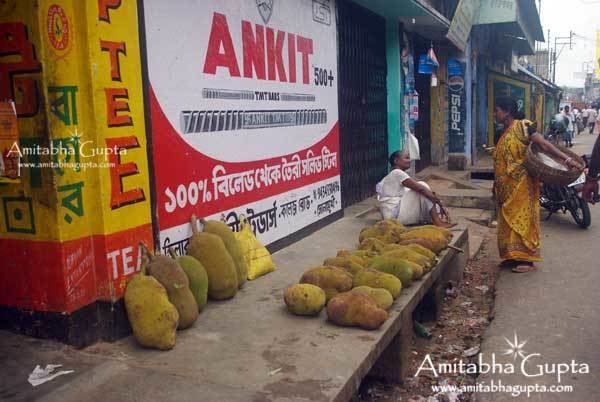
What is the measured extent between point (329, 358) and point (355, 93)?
18.4ft

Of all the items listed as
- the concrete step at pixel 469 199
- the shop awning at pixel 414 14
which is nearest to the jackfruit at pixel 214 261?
the shop awning at pixel 414 14

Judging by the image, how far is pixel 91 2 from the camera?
9.39 ft

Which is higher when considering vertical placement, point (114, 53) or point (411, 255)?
point (114, 53)

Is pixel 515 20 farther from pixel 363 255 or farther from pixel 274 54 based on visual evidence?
pixel 363 255

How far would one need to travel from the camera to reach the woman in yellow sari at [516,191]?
18.5 ft

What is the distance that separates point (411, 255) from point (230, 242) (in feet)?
4.24

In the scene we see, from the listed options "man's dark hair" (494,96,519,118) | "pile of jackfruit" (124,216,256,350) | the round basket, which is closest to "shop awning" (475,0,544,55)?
"man's dark hair" (494,96,519,118)

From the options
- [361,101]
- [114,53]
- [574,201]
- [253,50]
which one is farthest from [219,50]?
[574,201]

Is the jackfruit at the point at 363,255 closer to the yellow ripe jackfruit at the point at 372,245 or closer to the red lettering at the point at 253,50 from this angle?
the yellow ripe jackfruit at the point at 372,245

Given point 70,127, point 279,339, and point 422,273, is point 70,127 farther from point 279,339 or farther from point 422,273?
point 422,273

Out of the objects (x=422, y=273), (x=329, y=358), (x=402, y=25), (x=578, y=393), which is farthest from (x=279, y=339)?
(x=402, y=25)

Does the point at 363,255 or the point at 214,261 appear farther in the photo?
the point at 363,255

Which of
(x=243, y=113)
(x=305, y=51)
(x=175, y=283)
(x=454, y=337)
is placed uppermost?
(x=305, y=51)

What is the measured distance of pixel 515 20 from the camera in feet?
42.2
